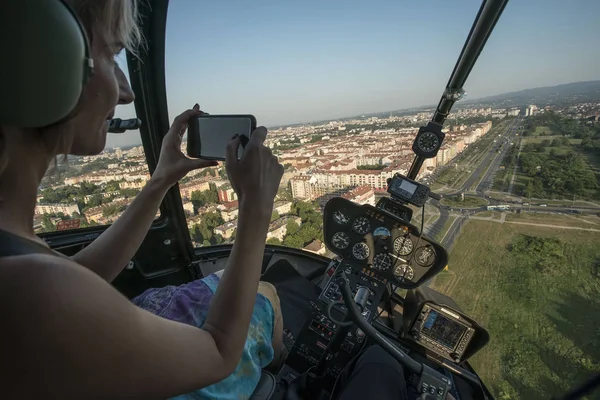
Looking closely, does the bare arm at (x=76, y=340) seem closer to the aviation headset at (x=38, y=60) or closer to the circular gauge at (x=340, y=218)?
the aviation headset at (x=38, y=60)

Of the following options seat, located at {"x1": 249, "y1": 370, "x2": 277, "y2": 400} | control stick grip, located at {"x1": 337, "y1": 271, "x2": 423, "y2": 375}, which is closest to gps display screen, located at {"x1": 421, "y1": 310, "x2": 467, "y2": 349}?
control stick grip, located at {"x1": 337, "y1": 271, "x2": 423, "y2": 375}

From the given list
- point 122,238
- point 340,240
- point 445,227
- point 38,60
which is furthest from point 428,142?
point 38,60

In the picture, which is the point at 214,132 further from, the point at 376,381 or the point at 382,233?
the point at 382,233

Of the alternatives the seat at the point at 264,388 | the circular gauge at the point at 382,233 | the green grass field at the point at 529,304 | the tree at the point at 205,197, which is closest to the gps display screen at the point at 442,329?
the green grass field at the point at 529,304

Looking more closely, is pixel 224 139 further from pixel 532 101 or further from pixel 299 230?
pixel 532 101

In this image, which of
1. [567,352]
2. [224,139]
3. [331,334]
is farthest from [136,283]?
[567,352]
